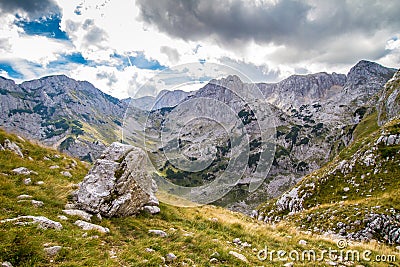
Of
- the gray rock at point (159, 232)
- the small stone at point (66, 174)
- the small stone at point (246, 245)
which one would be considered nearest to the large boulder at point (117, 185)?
the gray rock at point (159, 232)

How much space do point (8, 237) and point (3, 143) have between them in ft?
47.6

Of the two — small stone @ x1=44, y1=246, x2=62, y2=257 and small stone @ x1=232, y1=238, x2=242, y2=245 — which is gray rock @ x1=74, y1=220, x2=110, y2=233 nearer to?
small stone @ x1=44, y1=246, x2=62, y2=257

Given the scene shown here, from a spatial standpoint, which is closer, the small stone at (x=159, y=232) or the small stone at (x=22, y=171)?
the small stone at (x=159, y=232)

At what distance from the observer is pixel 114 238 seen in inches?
434

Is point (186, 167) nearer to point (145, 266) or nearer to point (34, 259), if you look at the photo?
point (145, 266)

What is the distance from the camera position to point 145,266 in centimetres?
844

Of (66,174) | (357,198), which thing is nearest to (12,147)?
(66,174)

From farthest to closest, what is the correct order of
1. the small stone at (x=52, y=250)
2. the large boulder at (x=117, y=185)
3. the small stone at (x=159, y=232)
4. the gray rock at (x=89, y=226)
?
the large boulder at (x=117, y=185)
the small stone at (x=159, y=232)
the gray rock at (x=89, y=226)
the small stone at (x=52, y=250)

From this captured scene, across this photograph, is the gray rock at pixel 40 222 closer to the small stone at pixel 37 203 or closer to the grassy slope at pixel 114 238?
the grassy slope at pixel 114 238

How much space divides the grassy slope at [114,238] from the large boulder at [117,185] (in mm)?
837

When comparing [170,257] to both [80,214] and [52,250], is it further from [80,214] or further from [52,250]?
[80,214]

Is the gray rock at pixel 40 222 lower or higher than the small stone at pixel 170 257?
higher

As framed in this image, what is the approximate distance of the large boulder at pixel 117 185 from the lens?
13.4 m

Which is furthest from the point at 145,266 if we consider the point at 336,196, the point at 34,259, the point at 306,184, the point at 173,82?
the point at 306,184
